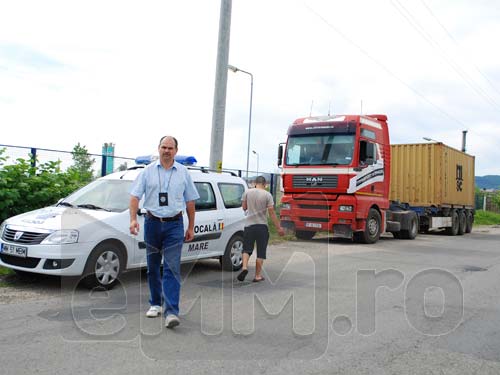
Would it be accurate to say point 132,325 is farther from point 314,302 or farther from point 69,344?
point 314,302

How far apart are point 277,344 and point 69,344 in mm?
1882

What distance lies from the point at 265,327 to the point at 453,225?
60.3 ft

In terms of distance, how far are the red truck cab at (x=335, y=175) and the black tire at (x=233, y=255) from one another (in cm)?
584

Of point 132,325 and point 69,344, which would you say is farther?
point 132,325

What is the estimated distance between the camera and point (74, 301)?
20.0 feet

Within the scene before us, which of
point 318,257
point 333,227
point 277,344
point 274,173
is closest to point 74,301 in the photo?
point 277,344

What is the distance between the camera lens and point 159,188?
17.2 feet

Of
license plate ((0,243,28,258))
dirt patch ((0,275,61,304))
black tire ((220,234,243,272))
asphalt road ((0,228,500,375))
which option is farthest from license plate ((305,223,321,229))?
license plate ((0,243,28,258))

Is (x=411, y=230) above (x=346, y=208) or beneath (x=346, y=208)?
beneath

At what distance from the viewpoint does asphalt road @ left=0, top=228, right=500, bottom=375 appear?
4129mm

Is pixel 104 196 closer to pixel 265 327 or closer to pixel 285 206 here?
pixel 265 327

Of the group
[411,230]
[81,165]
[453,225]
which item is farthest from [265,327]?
[453,225]

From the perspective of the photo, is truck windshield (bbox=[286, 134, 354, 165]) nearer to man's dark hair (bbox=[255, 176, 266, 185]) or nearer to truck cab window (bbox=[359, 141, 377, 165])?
truck cab window (bbox=[359, 141, 377, 165])

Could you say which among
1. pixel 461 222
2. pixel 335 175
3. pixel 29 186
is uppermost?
pixel 335 175
